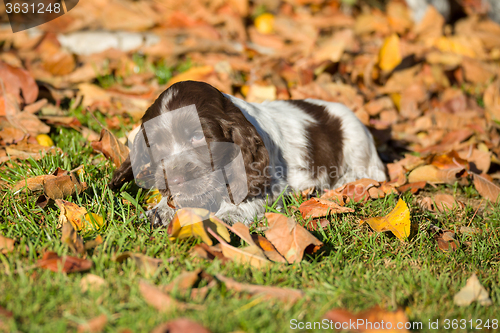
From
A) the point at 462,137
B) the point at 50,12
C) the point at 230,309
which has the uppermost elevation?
the point at 50,12

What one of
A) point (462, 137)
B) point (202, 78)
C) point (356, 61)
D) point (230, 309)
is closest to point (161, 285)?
point (230, 309)

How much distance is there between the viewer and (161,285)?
199 cm

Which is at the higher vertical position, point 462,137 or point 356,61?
point 356,61

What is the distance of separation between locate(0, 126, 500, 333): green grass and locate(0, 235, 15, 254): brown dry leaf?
0.15 feet

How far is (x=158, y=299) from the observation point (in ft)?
5.97

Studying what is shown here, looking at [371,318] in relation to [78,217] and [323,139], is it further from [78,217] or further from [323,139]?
[323,139]

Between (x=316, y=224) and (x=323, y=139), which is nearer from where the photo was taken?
(x=316, y=224)

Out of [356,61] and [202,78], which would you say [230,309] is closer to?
[202,78]

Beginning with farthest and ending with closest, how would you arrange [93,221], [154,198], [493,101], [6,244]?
[493,101]
[154,198]
[93,221]
[6,244]

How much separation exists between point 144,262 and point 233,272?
1.56 ft

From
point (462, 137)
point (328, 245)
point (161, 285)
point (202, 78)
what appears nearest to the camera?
point (161, 285)

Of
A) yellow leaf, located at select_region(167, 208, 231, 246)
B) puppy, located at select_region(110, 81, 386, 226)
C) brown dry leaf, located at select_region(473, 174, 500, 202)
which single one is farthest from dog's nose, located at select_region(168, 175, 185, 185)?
brown dry leaf, located at select_region(473, 174, 500, 202)

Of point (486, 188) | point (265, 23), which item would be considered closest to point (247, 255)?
point (486, 188)

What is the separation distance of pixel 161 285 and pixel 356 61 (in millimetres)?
4984
